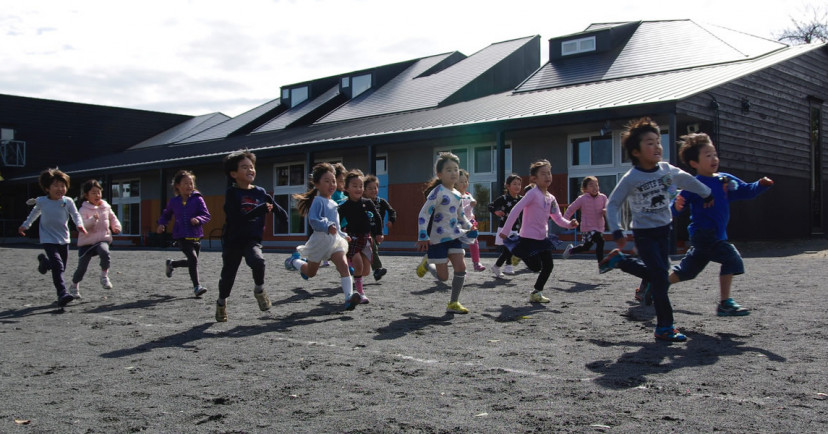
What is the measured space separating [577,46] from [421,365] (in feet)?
69.6

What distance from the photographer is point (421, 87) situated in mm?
27953

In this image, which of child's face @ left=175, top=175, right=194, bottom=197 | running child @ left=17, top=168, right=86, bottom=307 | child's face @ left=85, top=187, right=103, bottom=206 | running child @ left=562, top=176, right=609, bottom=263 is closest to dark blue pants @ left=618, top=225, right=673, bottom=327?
running child @ left=562, top=176, right=609, bottom=263

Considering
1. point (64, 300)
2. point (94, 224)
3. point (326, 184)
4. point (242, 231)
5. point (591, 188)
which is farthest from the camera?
point (591, 188)

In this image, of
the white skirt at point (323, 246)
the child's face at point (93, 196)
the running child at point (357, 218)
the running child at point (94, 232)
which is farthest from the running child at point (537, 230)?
the child's face at point (93, 196)

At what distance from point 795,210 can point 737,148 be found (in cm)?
413

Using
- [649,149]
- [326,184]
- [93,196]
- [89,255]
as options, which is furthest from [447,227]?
[93,196]

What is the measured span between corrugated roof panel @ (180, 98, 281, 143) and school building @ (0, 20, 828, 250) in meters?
0.27

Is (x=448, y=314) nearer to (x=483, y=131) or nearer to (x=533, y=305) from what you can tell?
(x=533, y=305)

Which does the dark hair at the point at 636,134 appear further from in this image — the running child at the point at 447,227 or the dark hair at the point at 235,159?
the dark hair at the point at 235,159

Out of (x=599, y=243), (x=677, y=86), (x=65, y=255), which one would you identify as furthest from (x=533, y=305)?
(x=677, y=86)

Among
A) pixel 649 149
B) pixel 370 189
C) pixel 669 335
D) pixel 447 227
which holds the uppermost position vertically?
pixel 649 149

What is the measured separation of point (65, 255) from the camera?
27.6 ft

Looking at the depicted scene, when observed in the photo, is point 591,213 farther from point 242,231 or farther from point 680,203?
point 242,231

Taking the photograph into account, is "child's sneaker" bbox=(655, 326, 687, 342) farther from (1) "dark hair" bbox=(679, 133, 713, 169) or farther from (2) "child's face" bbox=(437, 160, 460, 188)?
(2) "child's face" bbox=(437, 160, 460, 188)
